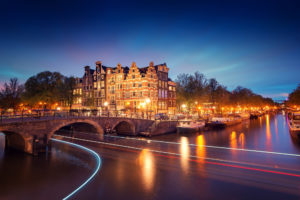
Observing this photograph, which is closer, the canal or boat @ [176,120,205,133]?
the canal

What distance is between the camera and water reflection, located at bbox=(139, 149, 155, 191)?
13.3 meters

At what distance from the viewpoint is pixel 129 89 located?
53125mm

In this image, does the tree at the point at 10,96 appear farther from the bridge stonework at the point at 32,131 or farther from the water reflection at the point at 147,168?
the water reflection at the point at 147,168

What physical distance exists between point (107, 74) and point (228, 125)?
4116 centimetres

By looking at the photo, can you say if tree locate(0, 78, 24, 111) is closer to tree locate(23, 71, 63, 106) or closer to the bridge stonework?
tree locate(23, 71, 63, 106)

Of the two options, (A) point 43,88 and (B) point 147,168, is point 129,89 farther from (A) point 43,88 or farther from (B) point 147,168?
(B) point 147,168

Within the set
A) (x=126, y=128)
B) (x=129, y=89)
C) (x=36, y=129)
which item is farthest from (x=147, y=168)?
(x=129, y=89)

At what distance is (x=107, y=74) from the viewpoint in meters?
58.2

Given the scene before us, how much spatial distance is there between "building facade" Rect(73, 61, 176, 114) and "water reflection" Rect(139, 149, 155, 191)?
2657cm

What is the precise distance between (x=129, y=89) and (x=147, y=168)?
38600 millimetres

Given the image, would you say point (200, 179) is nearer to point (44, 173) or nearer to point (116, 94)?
point (44, 173)

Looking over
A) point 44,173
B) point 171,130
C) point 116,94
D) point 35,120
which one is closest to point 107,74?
point 116,94

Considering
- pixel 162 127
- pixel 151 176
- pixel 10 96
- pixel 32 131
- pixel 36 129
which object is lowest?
pixel 151 176

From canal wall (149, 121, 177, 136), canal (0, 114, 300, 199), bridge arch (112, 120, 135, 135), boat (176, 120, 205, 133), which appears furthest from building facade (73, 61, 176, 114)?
canal (0, 114, 300, 199)
